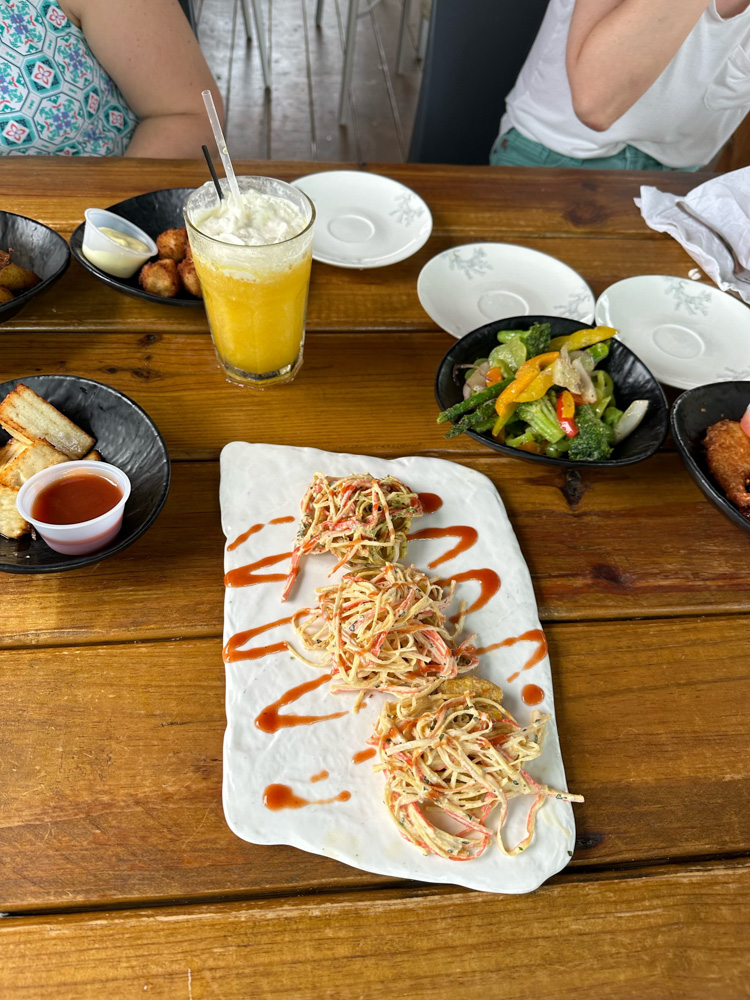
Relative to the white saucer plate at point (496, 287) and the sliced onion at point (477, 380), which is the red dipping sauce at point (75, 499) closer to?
the sliced onion at point (477, 380)

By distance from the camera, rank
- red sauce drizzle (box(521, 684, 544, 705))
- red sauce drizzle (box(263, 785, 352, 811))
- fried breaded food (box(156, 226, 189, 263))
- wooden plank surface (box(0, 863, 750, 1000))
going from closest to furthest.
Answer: wooden plank surface (box(0, 863, 750, 1000)), red sauce drizzle (box(263, 785, 352, 811)), red sauce drizzle (box(521, 684, 544, 705)), fried breaded food (box(156, 226, 189, 263))

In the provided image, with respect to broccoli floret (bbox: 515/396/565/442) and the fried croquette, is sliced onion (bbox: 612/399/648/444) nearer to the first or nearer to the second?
broccoli floret (bbox: 515/396/565/442)

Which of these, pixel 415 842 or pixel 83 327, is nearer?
pixel 415 842

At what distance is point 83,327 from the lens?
155 cm

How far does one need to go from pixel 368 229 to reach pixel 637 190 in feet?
2.89

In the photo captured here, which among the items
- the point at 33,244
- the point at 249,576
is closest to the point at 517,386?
the point at 249,576

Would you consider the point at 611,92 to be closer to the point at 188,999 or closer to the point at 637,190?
the point at 637,190

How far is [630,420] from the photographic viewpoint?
54.6 inches

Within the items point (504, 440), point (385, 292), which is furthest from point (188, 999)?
point (385, 292)

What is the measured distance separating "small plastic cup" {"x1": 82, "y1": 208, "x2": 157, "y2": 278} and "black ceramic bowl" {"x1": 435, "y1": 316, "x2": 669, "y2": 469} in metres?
0.73

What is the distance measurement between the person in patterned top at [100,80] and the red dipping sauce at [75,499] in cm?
131

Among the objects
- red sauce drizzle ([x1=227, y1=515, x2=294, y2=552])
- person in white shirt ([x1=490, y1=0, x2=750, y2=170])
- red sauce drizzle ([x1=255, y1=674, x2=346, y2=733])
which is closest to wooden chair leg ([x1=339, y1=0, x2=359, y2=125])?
person in white shirt ([x1=490, y1=0, x2=750, y2=170])

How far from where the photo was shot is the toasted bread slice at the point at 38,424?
1.19m

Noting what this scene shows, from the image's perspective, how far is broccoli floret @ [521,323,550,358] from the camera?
1.42 metres
